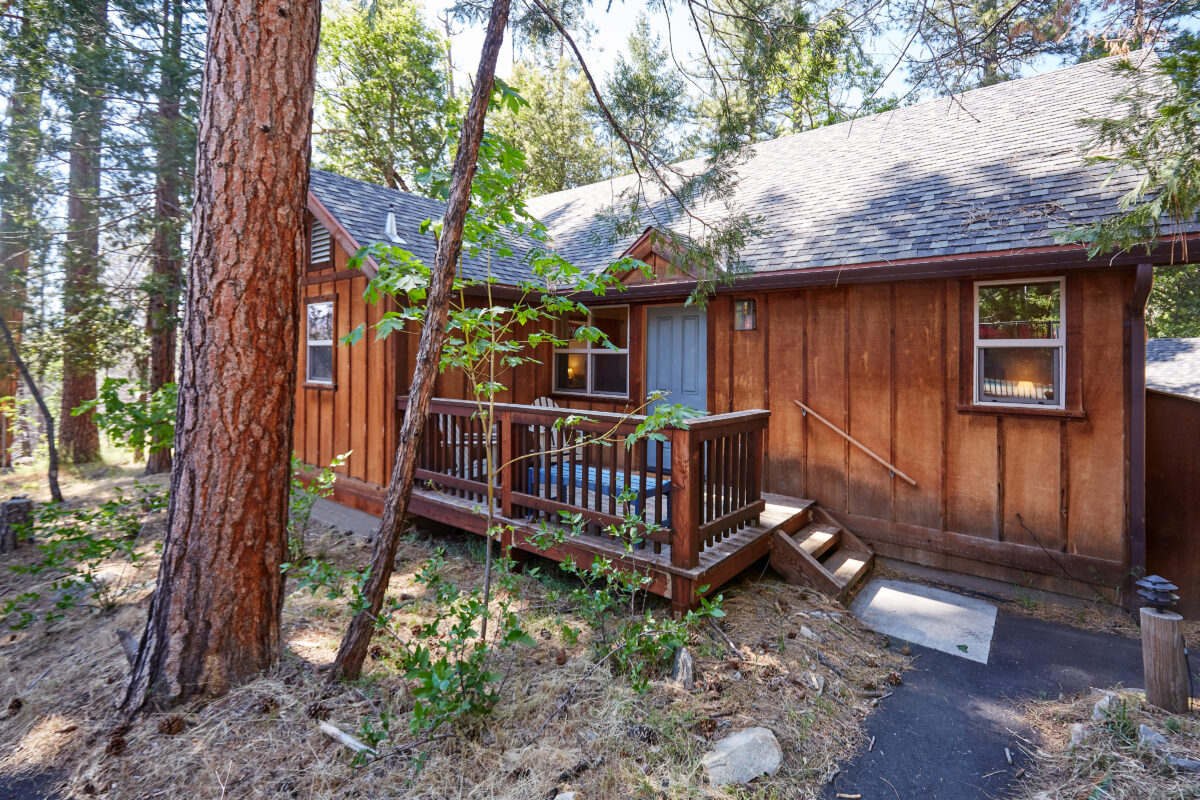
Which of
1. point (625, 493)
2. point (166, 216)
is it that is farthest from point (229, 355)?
point (166, 216)

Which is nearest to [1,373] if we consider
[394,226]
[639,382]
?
[394,226]

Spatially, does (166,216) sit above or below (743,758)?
above

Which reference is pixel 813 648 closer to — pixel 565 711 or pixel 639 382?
pixel 565 711

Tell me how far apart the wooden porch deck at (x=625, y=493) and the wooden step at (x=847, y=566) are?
0.44 metres

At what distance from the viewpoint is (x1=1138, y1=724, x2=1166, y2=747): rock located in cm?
243

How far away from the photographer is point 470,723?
102 inches

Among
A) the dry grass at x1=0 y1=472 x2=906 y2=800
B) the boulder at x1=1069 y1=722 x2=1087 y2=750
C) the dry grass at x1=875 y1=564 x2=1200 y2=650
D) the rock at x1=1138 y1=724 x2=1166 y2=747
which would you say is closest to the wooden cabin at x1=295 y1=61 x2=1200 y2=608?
the dry grass at x1=875 y1=564 x2=1200 y2=650

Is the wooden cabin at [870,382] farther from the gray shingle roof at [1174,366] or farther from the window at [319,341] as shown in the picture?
the gray shingle roof at [1174,366]

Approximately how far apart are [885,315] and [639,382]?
9.38 ft

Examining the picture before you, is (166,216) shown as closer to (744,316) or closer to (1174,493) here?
(744,316)

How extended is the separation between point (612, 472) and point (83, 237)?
36.3 ft

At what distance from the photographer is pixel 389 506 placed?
2838mm

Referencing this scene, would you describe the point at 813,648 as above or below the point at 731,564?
below

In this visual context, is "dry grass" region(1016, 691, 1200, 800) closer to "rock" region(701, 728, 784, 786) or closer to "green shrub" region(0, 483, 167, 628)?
"rock" region(701, 728, 784, 786)
